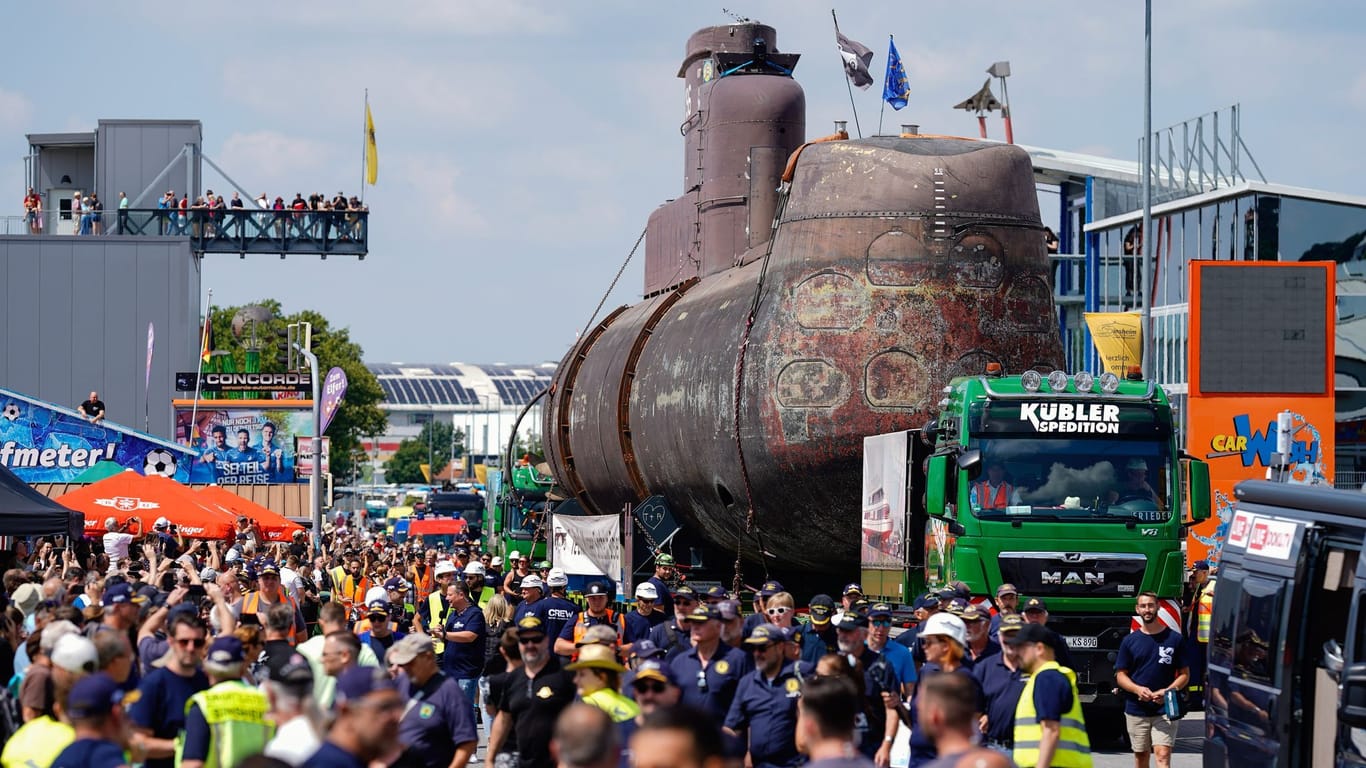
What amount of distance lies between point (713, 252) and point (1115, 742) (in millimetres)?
10288

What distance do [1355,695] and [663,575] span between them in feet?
38.2

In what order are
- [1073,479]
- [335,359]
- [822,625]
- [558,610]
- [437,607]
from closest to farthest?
[822,625], [558,610], [1073,479], [437,607], [335,359]

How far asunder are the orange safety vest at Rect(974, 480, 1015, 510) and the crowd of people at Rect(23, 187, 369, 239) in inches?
1790

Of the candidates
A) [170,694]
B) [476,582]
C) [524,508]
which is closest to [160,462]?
[524,508]

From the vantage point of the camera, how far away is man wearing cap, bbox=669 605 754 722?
10.5 metres

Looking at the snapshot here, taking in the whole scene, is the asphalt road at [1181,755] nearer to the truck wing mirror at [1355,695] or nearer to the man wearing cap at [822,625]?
the man wearing cap at [822,625]

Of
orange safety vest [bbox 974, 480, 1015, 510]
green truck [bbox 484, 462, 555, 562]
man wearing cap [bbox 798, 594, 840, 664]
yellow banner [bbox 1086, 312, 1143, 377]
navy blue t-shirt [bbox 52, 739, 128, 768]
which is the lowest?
green truck [bbox 484, 462, 555, 562]

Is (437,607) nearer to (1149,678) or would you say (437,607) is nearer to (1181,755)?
(1181,755)

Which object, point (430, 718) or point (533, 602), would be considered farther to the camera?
point (533, 602)

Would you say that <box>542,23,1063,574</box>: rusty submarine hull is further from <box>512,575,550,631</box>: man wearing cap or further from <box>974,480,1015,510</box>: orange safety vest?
<box>512,575,550,631</box>: man wearing cap

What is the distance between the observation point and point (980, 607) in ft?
38.5

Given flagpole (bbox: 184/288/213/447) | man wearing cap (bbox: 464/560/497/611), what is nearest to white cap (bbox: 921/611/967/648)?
man wearing cap (bbox: 464/560/497/611)

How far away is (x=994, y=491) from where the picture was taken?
54.0 ft

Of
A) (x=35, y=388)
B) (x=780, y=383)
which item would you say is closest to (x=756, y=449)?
(x=780, y=383)
